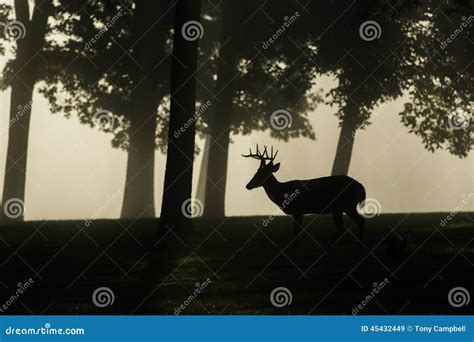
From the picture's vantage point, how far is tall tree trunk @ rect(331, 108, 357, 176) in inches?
1731

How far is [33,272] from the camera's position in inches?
846

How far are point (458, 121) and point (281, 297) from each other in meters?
30.7

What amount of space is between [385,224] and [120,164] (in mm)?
32084

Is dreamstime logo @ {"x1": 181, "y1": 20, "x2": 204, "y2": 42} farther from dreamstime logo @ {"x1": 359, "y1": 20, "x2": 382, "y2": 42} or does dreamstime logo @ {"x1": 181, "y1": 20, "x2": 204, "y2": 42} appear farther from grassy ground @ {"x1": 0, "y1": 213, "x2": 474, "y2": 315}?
dreamstime logo @ {"x1": 359, "y1": 20, "x2": 382, "y2": 42}

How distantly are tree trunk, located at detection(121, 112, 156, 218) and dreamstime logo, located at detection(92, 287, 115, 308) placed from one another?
78.2ft

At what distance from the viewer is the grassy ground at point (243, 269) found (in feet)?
56.1

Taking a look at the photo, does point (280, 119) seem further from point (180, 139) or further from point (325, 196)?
point (325, 196)

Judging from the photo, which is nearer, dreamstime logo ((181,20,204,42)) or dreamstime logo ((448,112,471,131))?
dreamstime logo ((181,20,204,42))

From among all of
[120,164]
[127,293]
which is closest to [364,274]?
[127,293]

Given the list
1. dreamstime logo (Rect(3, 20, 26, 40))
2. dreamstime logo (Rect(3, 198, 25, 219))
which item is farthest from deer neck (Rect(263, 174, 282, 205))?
dreamstime logo (Rect(3, 20, 26, 40))
